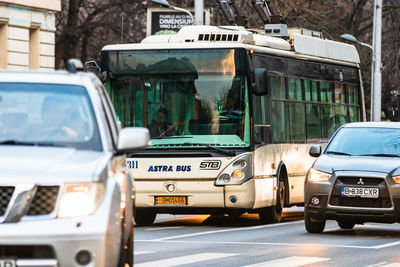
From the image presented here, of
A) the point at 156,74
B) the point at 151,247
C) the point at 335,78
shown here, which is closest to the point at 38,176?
the point at 151,247

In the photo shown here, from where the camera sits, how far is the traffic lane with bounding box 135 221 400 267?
43.0ft

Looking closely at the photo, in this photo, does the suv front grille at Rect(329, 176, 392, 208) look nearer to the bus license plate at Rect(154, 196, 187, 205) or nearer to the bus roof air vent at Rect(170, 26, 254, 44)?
the bus license plate at Rect(154, 196, 187, 205)

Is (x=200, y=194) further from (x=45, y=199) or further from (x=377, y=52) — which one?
(x=377, y=52)

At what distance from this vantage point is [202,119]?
737 inches

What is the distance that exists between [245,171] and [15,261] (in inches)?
450

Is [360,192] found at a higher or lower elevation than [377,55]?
lower

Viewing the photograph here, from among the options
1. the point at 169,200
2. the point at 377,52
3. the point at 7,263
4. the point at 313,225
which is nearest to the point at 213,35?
the point at 169,200

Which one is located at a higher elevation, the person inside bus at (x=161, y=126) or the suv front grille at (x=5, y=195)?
the person inside bus at (x=161, y=126)

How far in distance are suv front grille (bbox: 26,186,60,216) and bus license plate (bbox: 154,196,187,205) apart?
1104 cm

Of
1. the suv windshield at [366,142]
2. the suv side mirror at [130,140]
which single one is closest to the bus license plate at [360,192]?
the suv windshield at [366,142]

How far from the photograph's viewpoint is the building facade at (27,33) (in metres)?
32.4

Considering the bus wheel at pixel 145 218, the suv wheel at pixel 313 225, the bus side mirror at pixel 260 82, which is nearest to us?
the suv wheel at pixel 313 225

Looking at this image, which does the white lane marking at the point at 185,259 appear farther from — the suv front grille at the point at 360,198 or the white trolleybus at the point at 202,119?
the white trolleybus at the point at 202,119

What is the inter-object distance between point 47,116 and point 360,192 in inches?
331
